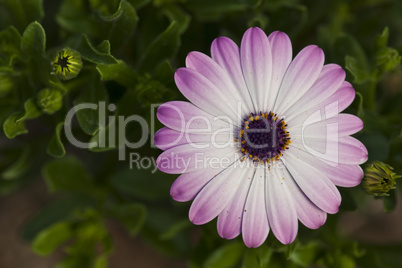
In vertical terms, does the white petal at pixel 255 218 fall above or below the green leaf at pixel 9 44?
below

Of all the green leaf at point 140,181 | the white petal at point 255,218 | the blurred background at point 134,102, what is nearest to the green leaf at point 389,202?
the blurred background at point 134,102

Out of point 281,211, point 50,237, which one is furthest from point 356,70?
point 50,237

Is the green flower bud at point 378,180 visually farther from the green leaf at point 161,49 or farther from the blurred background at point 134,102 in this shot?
the green leaf at point 161,49

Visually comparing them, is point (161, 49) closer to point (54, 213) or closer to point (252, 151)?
point (252, 151)

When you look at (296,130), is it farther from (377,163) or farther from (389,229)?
(389,229)

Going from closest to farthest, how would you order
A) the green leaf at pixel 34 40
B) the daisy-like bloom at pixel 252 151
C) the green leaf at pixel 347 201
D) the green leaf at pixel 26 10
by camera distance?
the daisy-like bloom at pixel 252 151, the green leaf at pixel 34 40, the green leaf at pixel 347 201, the green leaf at pixel 26 10
